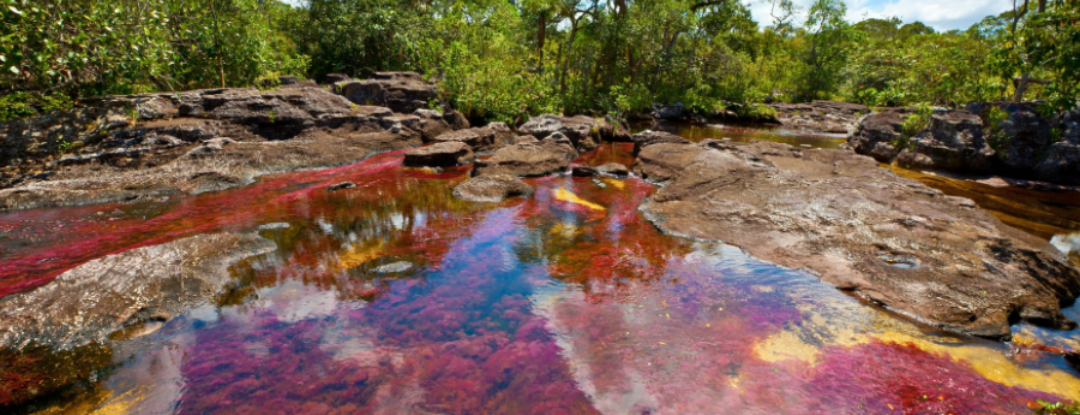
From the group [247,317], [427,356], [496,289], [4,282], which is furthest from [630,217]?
[4,282]

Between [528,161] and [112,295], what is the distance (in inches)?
317

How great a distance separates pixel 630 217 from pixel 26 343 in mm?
7105

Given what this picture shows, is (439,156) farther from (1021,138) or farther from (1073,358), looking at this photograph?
(1021,138)

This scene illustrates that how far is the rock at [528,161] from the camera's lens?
10648 millimetres

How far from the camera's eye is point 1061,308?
451 cm

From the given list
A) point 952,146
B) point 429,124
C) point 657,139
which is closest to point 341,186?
point 429,124

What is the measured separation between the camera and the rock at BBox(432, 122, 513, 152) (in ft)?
45.0

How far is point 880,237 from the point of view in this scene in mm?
5828

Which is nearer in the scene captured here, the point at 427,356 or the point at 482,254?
the point at 427,356

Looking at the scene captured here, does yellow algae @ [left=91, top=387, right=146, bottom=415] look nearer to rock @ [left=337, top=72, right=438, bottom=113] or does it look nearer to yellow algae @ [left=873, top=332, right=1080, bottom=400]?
yellow algae @ [left=873, top=332, right=1080, bottom=400]

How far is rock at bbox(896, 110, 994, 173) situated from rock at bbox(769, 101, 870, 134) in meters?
12.4

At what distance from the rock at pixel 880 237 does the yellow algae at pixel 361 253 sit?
14.1 ft

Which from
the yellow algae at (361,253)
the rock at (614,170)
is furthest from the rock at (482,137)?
the yellow algae at (361,253)

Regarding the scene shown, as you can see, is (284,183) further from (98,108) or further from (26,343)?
(26,343)
